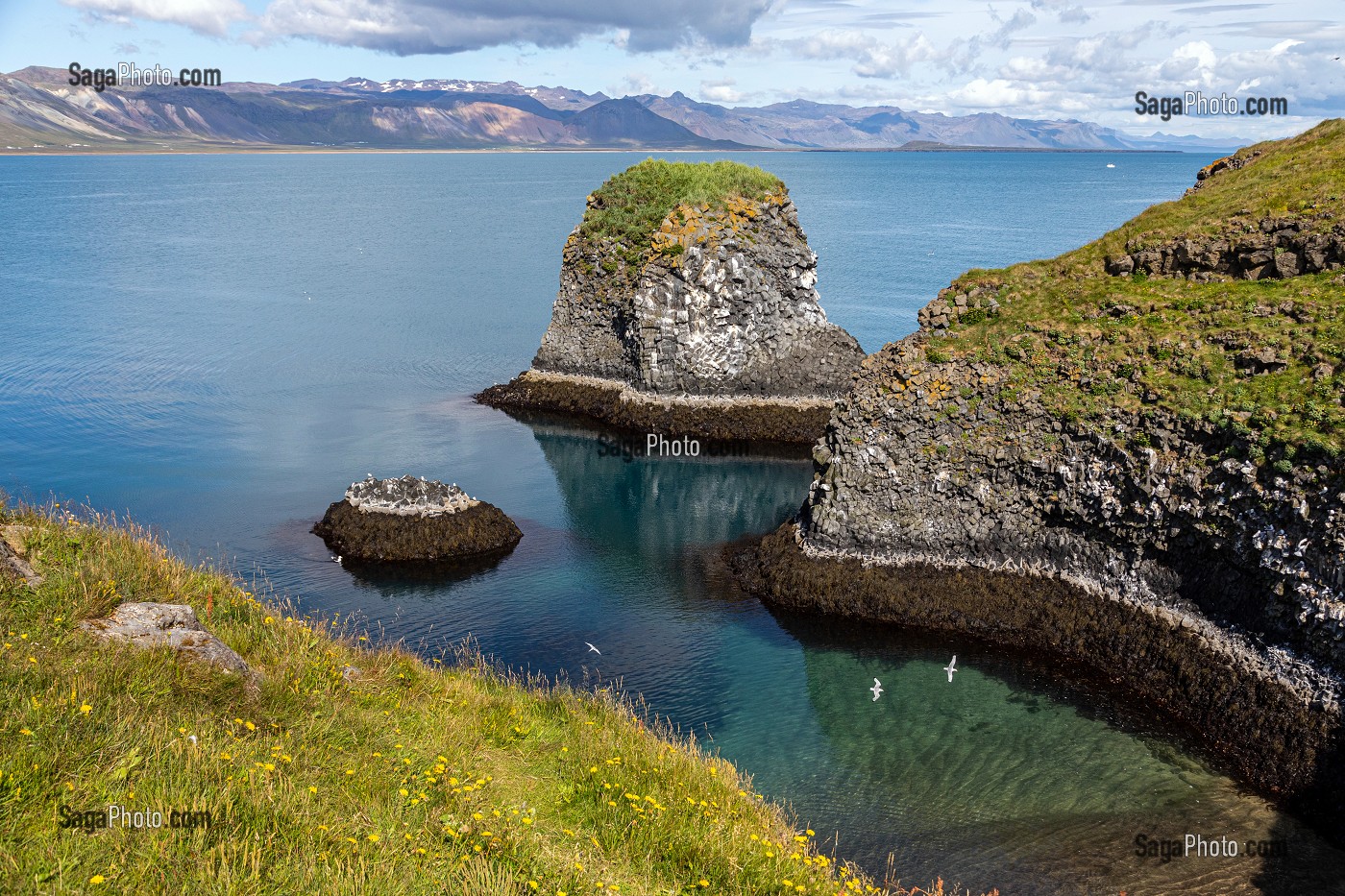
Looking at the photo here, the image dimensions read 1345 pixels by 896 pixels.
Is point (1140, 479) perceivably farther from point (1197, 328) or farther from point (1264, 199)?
point (1264, 199)

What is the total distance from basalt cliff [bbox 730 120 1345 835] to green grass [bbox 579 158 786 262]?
92.3ft

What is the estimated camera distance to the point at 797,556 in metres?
39.2

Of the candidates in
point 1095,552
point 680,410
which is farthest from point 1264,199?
point 680,410

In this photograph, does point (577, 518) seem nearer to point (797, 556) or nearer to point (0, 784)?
point (797, 556)

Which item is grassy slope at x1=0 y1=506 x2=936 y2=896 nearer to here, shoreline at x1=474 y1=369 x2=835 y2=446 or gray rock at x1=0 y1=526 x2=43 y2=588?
gray rock at x1=0 y1=526 x2=43 y2=588

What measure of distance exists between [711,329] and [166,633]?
48.2m

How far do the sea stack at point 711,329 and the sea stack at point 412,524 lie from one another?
20.1 m

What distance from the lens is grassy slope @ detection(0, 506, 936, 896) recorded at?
460 inches

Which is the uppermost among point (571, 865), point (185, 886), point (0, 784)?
point (0, 784)

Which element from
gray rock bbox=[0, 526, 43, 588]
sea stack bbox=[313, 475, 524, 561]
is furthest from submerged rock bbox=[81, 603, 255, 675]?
sea stack bbox=[313, 475, 524, 561]

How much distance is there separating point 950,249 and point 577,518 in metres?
103

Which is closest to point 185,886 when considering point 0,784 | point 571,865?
point 0,784

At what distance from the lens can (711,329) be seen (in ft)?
207

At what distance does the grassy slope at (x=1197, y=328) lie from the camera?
31.3 m
